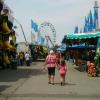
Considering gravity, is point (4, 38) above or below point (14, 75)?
above

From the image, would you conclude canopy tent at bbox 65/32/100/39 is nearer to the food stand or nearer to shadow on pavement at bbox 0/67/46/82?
shadow on pavement at bbox 0/67/46/82

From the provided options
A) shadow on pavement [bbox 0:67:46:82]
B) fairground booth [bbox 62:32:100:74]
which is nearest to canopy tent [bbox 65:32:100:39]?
fairground booth [bbox 62:32:100:74]

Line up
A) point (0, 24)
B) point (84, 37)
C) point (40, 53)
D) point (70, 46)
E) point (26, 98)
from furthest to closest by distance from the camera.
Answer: point (40, 53)
point (70, 46)
point (0, 24)
point (84, 37)
point (26, 98)

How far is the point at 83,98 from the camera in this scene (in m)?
16.6

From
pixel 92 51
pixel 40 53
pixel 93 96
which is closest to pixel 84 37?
pixel 92 51

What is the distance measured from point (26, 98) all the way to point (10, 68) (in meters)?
27.2

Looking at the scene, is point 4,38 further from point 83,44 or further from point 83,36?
point 83,36

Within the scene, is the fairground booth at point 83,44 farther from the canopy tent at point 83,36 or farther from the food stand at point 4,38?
the food stand at point 4,38

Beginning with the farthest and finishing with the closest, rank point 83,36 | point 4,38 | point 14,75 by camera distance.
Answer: point 4,38, point 83,36, point 14,75

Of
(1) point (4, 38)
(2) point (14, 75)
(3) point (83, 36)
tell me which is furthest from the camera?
(1) point (4, 38)

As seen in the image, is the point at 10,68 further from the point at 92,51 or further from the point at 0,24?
the point at 92,51

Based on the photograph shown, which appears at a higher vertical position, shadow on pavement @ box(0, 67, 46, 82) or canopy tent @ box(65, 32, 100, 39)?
canopy tent @ box(65, 32, 100, 39)

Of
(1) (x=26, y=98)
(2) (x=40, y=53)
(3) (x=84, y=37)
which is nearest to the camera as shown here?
(1) (x=26, y=98)

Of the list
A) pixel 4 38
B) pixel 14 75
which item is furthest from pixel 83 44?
pixel 14 75
